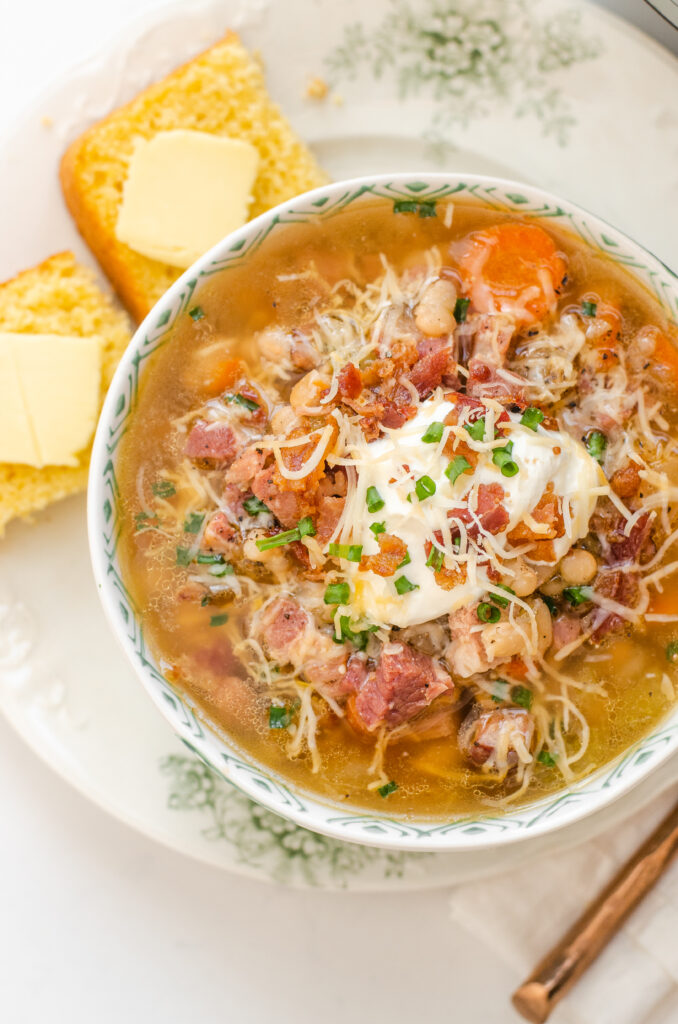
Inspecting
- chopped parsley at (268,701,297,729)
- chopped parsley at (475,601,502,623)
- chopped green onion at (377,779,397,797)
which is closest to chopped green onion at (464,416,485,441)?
chopped parsley at (475,601,502,623)

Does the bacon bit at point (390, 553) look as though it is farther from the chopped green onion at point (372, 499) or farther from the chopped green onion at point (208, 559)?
the chopped green onion at point (208, 559)

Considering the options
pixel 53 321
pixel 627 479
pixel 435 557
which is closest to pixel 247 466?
pixel 435 557

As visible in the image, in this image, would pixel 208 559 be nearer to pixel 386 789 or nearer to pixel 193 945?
pixel 386 789

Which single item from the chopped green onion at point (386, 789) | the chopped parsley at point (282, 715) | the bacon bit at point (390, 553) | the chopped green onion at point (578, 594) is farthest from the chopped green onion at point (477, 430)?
the chopped green onion at point (386, 789)

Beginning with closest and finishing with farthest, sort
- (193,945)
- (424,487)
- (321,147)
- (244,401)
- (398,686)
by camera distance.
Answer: (424,487)
(398,686)
(244,401)
(321,147)
(193,945)

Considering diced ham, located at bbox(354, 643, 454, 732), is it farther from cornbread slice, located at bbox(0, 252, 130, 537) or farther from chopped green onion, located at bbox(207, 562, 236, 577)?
cornbread slice, located at bbox(0, 252, 130, 537)

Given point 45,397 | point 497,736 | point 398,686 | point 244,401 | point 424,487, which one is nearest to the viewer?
point 424,487
